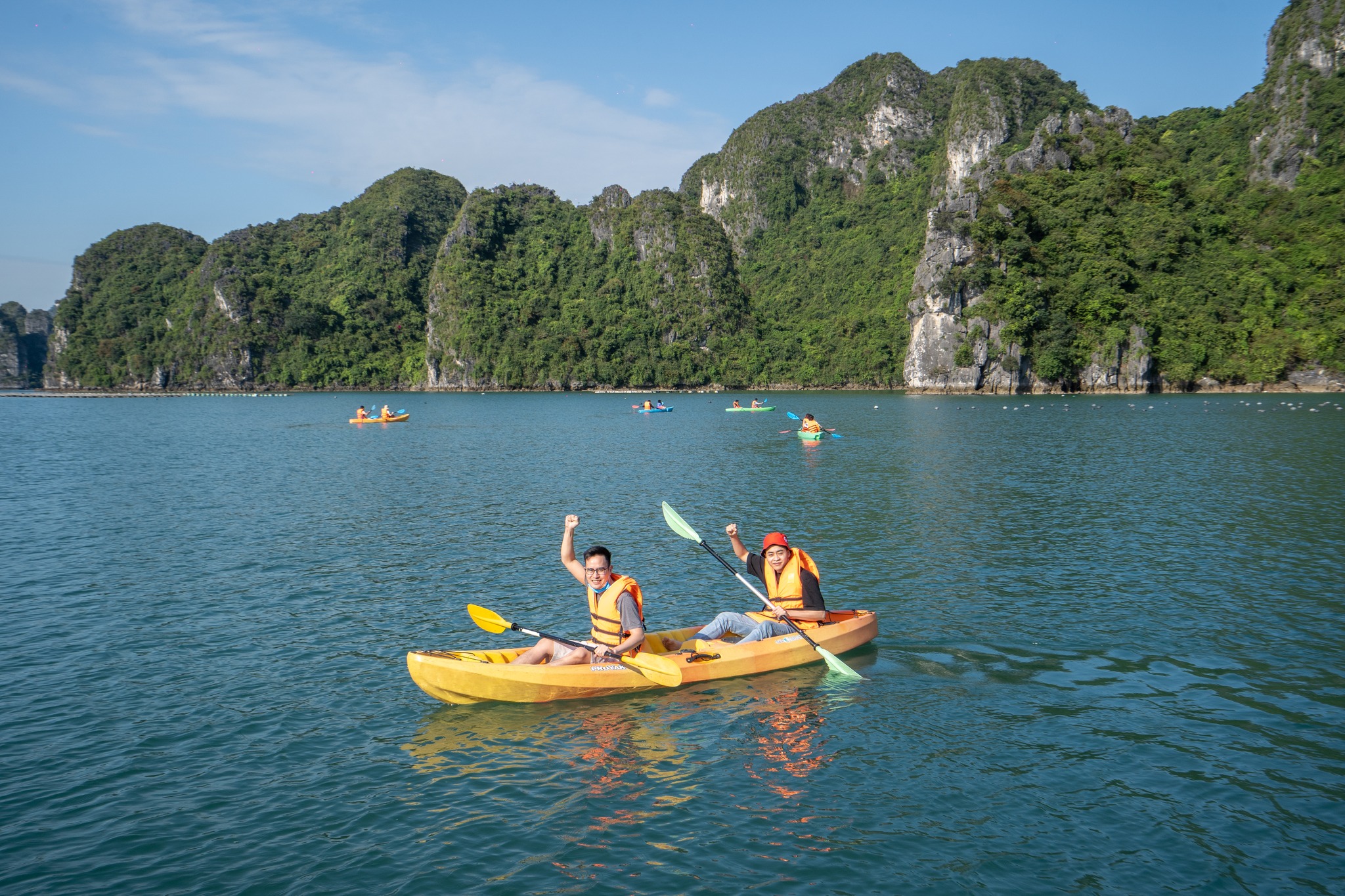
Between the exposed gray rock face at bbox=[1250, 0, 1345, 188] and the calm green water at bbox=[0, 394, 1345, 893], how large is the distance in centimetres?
9521

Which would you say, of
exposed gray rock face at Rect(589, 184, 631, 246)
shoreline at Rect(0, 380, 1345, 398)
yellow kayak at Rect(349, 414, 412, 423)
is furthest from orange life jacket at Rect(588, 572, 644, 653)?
exposed gray rock face at Rect(589, 184, 631, 246)

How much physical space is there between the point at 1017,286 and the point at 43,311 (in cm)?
20608

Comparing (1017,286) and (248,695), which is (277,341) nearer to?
(1017,286)

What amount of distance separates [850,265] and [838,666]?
445 ft

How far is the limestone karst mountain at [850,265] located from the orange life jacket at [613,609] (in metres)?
81.4

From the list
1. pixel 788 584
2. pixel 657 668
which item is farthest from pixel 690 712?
pixel 788 584

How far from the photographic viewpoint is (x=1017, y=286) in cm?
8406

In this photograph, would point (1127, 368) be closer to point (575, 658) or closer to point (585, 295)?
point (575, 658)

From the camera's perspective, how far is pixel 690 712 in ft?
29.1

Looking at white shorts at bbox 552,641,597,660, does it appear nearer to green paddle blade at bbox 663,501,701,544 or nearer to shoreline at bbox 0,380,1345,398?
green paddle blade at bbox 663,501,701,544

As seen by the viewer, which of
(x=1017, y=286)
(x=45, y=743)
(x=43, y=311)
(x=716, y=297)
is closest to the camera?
(x=45, y=743)

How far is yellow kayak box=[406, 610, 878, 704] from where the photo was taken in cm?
878

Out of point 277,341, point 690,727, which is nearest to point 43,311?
point 277,341

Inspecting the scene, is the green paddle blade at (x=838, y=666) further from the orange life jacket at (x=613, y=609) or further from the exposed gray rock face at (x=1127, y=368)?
the exposed gray rock face at (x=1127, y=368)
